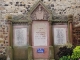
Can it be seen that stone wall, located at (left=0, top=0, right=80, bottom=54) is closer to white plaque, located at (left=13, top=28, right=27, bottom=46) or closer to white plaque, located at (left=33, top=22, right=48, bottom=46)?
white plaque, located at (left=13, top=28, right=27, bottom=46)

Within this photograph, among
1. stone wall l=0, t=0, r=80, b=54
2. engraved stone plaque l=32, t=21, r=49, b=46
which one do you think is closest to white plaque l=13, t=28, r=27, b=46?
engraved stone plaque l=32, t=21, r=49, b=46

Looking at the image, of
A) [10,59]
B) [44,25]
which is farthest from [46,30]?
[10,59]

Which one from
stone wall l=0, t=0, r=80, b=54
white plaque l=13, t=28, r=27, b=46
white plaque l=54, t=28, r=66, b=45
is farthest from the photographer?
stone wall l=0, t=0, r=80, b=54

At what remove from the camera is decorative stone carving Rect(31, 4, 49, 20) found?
13.7 metres

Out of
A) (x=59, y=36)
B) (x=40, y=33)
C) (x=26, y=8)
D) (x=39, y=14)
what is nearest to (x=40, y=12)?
(x=39, y=14)

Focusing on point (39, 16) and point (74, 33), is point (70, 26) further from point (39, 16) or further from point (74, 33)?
point (39, 16)

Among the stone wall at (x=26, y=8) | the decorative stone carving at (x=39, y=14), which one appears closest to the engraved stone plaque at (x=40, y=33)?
the decorative stone carving at (x=39, y=14)

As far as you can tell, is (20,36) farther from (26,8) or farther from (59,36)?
(59,36)

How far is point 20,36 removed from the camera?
13719mm

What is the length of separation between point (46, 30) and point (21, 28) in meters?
1.30

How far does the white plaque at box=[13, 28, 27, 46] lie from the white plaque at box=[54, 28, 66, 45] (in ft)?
5.24

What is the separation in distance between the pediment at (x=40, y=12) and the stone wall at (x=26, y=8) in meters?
0.56

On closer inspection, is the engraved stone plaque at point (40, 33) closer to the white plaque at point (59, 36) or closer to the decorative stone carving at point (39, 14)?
the decorative stone carving at point (39, 14)

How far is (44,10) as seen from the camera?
45.4ft
